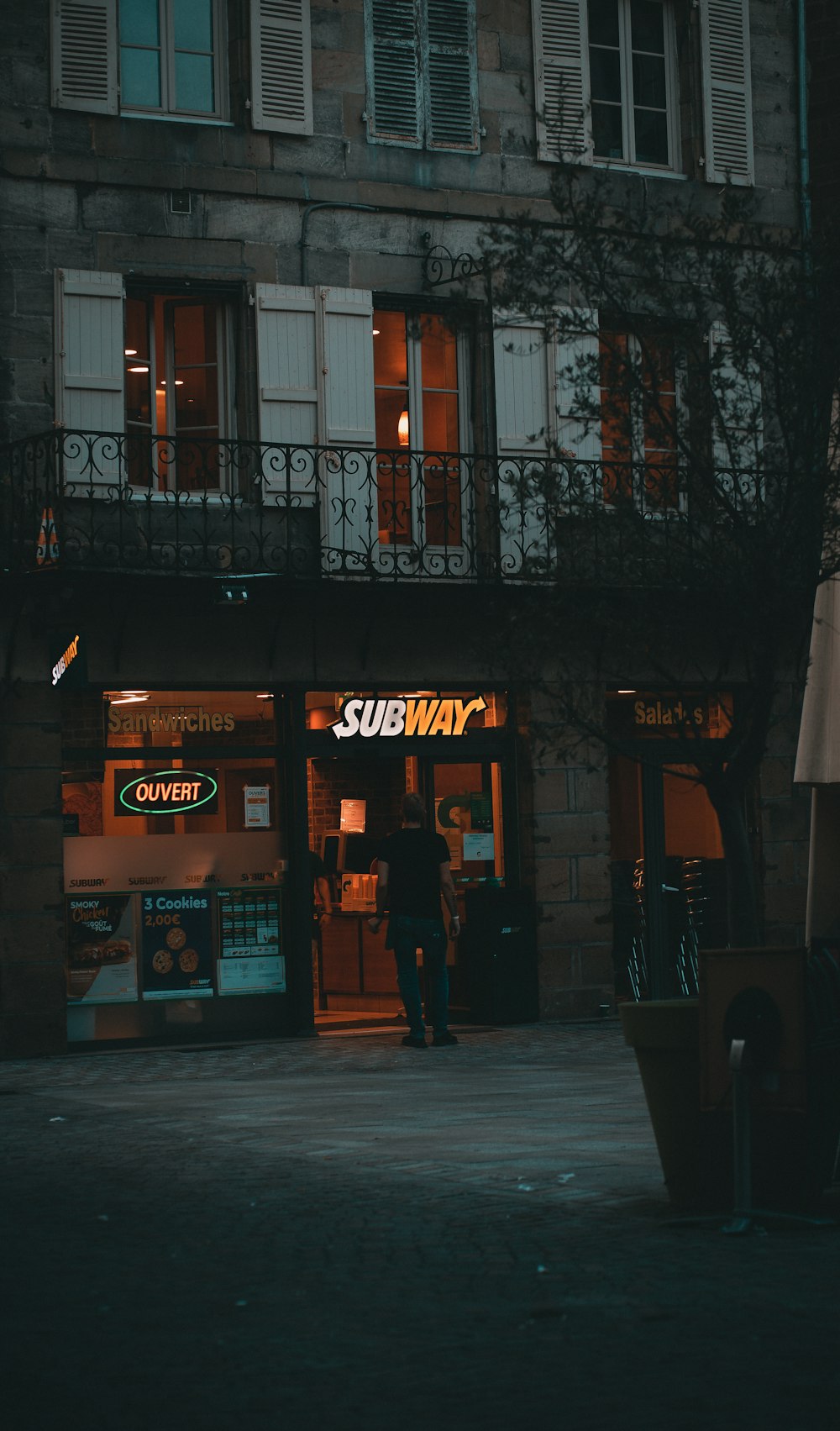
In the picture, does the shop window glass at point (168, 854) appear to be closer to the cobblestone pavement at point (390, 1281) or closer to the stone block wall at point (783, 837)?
the cobblestone pavement at point (390, 1281)

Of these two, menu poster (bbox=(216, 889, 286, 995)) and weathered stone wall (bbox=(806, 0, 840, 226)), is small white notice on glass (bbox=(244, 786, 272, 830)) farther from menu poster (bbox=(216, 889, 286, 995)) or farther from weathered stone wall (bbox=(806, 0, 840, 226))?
weathered stone wall (bbox=(806, 0, 840, 226))

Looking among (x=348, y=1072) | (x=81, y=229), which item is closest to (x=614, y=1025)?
(x=348, y=1072)

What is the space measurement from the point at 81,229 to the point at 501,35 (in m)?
4.40

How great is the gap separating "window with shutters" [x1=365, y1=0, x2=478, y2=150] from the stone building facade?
22 millimetres

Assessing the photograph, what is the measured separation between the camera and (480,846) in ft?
57.2

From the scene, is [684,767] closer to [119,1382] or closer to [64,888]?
[64,888]

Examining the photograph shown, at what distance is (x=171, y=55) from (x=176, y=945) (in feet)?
23.2

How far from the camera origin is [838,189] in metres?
19.0

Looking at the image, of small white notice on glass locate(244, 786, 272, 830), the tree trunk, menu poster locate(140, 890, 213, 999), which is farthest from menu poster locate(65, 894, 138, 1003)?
the tree trunk

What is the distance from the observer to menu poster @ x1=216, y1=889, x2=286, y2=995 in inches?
644

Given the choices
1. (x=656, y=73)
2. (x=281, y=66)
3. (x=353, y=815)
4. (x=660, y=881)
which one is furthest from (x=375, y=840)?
(x=656, y=73)

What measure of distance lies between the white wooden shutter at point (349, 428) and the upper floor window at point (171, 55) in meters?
1.87

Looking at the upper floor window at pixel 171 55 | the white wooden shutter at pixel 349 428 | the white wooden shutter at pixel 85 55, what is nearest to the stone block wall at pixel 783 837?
the white wooden shutter at pixel 349 428

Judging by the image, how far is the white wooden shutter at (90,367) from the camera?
15.7m
